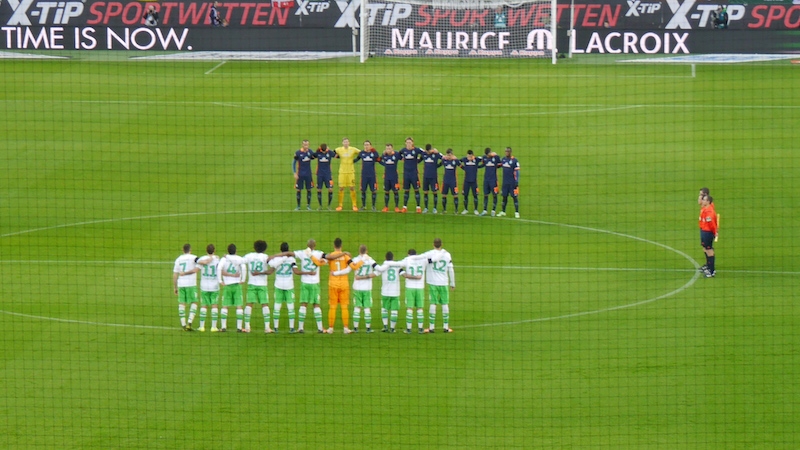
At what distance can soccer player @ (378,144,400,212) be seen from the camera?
30562mm

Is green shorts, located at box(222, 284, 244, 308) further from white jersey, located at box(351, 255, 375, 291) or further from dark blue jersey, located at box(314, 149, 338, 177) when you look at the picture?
dark blue jersey, located at box(314, 149, 338, 177)

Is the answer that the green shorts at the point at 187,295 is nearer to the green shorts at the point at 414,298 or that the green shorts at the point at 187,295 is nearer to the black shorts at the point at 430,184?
the green shorts at the point at 414,298

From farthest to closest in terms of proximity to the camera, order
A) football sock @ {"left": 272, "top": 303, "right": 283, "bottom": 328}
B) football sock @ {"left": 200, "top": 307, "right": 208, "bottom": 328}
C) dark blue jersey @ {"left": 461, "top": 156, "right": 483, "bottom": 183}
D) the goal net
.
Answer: the goal net → dark blue jersey @ {"left": 461, "top": 156, "right": 483, "bottom": 183} → football sock @ {"left": 200, "top": 307, "right": 208, "bottom": 328} → football sock @ {"left": 272, "top": 303, "right": 283, "bottom": 328}

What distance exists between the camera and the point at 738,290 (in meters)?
24.9

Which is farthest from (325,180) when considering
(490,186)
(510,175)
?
(510,175)

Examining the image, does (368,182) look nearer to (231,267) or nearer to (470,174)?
(470,174)

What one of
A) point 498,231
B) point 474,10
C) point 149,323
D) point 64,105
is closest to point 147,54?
point 64,105

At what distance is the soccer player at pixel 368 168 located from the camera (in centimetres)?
3043

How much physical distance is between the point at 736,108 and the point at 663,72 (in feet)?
12.9

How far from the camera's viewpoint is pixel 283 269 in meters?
21.8

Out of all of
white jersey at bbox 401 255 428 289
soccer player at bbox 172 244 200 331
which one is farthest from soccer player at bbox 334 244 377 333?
soccer player at bbox 172 244 200 331

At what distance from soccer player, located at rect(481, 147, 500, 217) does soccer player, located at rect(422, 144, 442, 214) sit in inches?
46.0

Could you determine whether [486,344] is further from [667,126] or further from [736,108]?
[736,108]

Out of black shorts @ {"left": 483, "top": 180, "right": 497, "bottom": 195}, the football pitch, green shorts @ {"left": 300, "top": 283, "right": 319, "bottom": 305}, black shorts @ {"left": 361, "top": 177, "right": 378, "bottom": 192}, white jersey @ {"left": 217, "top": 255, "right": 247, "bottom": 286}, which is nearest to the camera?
the football pitch
